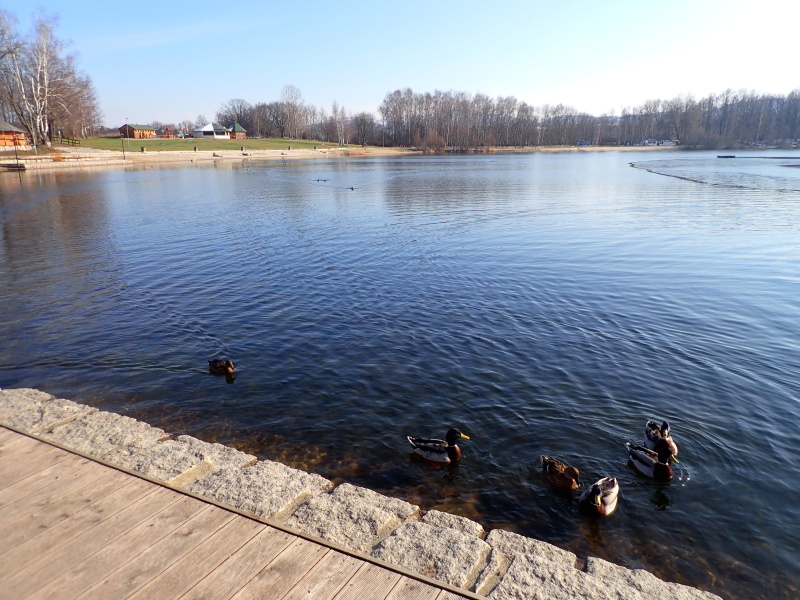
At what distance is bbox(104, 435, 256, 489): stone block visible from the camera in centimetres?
689

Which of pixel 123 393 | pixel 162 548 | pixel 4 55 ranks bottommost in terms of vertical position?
pixel 123 393

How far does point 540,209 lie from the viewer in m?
38.1

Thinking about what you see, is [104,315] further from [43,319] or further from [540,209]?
[540,209]

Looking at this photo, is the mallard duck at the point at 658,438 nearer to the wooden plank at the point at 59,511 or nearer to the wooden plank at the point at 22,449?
the wooden plank at the point at 59,511

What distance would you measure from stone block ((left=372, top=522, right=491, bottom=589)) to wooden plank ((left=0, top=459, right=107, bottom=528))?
3683mm

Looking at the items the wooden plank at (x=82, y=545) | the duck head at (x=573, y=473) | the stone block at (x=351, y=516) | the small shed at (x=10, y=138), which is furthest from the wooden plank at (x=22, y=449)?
the small shed at (x=10, y=138)

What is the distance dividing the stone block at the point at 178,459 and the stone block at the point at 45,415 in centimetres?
166

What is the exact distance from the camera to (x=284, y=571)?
189 inches

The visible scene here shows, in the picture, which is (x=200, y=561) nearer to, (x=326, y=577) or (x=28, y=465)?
(x=326, y=577)

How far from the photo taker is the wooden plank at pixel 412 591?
4.56m

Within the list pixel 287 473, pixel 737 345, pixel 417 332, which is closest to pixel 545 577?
pixel 287 473

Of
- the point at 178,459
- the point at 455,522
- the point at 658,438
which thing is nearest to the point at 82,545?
the point at 178,459

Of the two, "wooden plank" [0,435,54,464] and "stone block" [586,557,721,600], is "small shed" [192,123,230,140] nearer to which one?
"wooden plank" [0,435,54,464]

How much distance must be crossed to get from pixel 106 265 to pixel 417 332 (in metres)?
15.4
